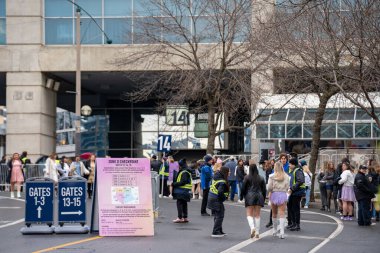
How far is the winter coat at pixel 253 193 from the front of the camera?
16.4m

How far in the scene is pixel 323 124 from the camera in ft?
113

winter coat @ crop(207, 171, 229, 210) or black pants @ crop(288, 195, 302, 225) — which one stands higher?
winter coat @ crop(207, 171, 229, 210)

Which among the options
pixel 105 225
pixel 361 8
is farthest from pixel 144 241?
pixel 361 8

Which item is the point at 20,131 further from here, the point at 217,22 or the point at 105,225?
the point at 105,225

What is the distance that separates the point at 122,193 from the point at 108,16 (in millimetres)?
24758

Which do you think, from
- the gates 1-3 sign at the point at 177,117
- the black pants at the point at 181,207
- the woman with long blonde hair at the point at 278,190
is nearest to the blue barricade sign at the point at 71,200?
the black pants at the point at 181,207

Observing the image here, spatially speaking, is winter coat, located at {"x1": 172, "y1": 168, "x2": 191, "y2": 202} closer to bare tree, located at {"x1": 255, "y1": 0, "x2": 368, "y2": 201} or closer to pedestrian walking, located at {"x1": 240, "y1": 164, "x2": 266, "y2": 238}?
pedestrian walking, located at {"x1": 240, "y1": 164, "x2": 266, "y2": 238}

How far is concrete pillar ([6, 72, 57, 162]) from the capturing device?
129 feet

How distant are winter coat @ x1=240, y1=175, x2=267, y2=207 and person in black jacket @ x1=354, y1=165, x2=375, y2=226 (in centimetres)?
452

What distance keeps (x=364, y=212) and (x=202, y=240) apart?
6.22m

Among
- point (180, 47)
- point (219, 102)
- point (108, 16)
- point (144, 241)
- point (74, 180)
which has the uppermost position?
point (108, 16)

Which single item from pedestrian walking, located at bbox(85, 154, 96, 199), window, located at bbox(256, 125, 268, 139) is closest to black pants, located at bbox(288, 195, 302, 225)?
pedestrian walking, located at bbox(85, 154, 96, 199)

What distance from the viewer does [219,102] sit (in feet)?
103

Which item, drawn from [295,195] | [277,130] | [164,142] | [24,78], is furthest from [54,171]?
[295,195]
